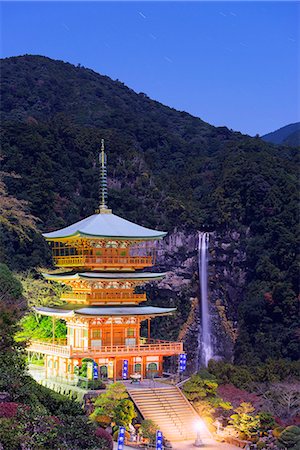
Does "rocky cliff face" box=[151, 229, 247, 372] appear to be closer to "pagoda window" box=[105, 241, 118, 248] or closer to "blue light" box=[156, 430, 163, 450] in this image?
"pagoda window" box=[105, 241, 118, 248]

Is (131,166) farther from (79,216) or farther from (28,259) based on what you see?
(28,259)

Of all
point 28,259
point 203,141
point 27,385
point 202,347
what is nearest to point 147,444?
point 27,385

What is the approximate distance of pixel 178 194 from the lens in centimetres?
6169

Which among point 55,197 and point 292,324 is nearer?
point 292,324

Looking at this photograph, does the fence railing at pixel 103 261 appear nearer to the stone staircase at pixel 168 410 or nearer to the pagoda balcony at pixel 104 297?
the pagoda balcony at pixel 104 297

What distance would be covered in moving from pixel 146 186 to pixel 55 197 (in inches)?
333

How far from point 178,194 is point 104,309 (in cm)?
3400

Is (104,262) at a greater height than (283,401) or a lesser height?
greater

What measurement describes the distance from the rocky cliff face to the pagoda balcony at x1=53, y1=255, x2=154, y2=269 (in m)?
22.8

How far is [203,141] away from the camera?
273ft

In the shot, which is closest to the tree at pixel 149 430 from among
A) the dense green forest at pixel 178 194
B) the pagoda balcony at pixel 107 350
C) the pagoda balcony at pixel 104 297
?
the pagoda balcony at pixel 107 350

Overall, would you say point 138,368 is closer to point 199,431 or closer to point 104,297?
point 104,297

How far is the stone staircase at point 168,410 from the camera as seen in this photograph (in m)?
23.7

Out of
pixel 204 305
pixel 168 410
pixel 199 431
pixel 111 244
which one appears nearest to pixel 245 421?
pixel 199 431
